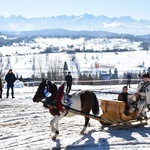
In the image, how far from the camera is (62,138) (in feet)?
37.0

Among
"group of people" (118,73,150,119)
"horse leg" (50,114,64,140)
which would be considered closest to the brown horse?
"horse leg" (50,114,64,140)

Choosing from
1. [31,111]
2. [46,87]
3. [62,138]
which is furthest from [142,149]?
[31,111]

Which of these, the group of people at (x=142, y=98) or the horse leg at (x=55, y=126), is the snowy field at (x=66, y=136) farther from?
the group of people at (x=142, y=98)

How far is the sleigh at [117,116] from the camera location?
41.1ft

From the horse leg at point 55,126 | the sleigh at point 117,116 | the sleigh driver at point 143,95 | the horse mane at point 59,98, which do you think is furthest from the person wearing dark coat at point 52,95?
the sleigh driver at point 143,95

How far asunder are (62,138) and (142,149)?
8.48 ft

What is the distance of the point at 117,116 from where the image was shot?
41.8 feet

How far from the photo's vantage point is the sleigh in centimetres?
1254

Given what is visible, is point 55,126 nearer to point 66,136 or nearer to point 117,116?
point 66,136

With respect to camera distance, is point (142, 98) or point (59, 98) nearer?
point (59, 98)

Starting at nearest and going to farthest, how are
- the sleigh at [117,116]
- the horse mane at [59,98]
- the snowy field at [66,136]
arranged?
1. the snowy field at [66,136]
2. the horse mane at [59,98]
3. the sleigh at [117,116]

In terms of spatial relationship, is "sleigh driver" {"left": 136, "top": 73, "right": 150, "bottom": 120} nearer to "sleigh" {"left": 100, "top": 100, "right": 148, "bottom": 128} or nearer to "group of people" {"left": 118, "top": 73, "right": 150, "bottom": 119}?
"group of people" {"left": 118, "top": 73, "right": 150, "bottom": 119}

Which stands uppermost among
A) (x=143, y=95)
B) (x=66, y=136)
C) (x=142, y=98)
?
(x=143, y=95)

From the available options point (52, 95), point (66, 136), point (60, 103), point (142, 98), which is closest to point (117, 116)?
point (142, 98)
